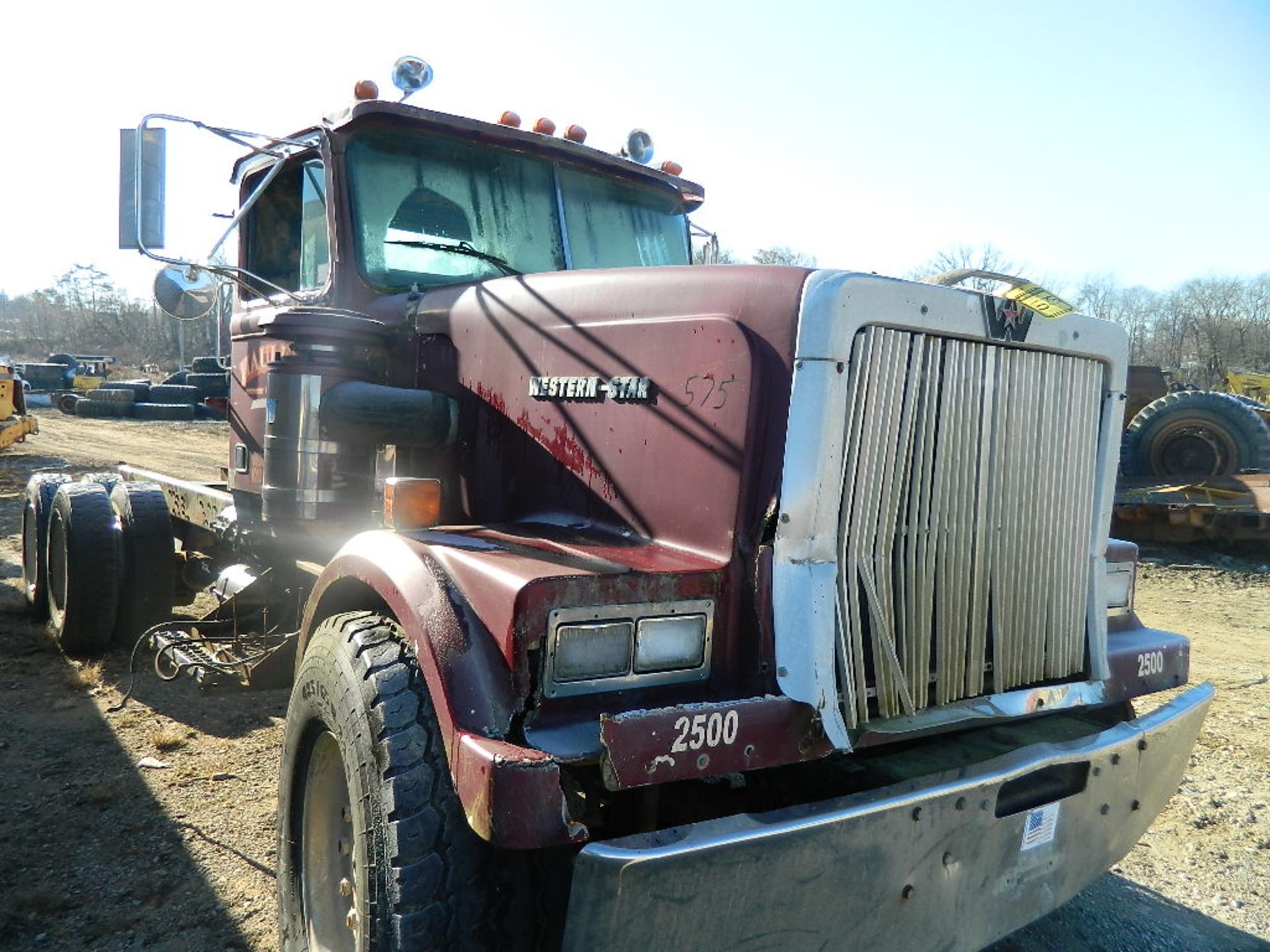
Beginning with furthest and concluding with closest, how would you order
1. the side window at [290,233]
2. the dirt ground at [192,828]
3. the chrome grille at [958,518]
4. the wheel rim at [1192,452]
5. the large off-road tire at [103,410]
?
the large off-road tire at [103,410], the wheel rim at [1192,452], the side window at [290,233], the dirt ground at [192,828], the chrome grille at [958,518]

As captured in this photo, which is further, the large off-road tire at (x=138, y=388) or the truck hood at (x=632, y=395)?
the large off-road tire at (x=138, y=388)

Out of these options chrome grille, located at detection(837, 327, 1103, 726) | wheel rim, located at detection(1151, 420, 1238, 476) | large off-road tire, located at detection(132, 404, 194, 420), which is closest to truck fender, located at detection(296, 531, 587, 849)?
chrome grille, located at detection(837, 327, 1103, 726)

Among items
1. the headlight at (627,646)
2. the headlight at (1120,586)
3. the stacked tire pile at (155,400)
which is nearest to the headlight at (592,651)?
the headlight at (627,646)

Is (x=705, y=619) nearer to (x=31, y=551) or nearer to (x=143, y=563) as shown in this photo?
(x=143, y=563)

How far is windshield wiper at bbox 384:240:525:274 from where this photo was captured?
373 cm

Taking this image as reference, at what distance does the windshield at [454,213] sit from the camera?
12.3 ft

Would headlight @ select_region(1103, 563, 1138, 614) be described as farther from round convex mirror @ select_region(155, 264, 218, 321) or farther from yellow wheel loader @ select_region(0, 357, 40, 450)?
yellow wheel loader @ select_region(0, 357, 40, 450)

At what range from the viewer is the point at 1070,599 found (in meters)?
2.84

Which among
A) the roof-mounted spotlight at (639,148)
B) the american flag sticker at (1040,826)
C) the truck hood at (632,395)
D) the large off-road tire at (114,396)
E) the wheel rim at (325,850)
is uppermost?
the roof-mounted spotlight at (639,148)

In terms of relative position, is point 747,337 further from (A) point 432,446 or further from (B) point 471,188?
(B) point 471,188

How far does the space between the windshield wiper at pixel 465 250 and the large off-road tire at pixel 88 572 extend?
2830mm

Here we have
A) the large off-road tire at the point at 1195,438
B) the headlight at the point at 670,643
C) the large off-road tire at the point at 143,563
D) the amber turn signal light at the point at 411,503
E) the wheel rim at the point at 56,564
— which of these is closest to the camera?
the headlight at the point at 670,643

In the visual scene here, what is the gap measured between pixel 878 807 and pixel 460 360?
197 centimetres

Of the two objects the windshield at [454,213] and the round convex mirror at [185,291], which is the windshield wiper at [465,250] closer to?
the windshield at [454,213]
